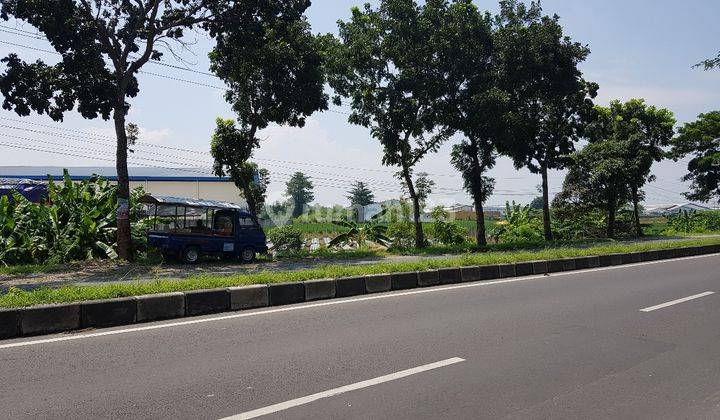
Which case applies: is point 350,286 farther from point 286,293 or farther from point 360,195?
point 360,195

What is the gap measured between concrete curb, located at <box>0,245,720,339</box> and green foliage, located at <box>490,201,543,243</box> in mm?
21720

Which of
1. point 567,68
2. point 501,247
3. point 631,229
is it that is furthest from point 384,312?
point 631,229

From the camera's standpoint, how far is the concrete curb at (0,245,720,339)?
6082mm

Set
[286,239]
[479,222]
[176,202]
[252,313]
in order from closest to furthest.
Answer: [252,313], [176,202], [479,222], [286,239]

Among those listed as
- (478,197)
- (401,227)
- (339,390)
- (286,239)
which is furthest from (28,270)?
(478,197)

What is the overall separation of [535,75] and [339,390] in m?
23.7

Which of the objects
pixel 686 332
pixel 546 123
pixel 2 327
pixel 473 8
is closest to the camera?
pixel 2 327

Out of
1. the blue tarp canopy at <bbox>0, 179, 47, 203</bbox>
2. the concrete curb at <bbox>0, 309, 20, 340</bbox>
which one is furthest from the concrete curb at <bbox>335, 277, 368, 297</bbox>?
the blue tarp canopy at <bbox>0, 179, 47, 203</bbox>

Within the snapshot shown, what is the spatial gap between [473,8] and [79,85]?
669 inches

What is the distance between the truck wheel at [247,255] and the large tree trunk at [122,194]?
3521 mm

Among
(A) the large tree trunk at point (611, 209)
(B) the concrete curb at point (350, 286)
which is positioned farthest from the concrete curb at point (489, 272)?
(A) the large tree trunk at point (611, 209)

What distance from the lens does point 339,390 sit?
4.18 metres

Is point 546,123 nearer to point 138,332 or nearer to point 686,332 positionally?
point 686,332

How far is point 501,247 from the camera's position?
78.2 feet
